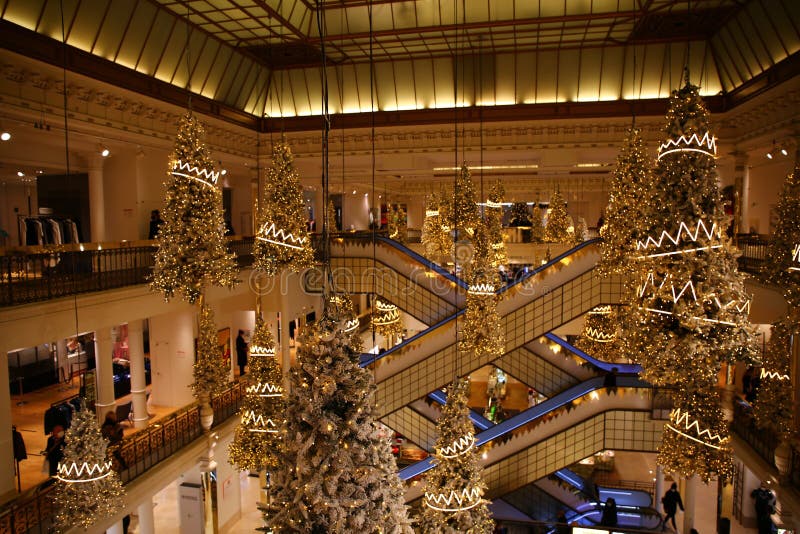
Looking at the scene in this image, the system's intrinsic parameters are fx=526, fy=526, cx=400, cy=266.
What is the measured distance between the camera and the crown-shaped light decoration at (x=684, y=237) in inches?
201

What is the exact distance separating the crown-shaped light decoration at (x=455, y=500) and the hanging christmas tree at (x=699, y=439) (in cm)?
289

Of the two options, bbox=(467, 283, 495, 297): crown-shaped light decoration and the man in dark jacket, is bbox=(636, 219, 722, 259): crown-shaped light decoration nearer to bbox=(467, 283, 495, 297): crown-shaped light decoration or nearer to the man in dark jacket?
bbox=(467, 283, 495, 297): crown-shaped light decoration

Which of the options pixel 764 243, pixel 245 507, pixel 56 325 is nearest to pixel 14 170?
pixel 56 325

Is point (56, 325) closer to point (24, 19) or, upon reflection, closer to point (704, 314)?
point (24, 19)

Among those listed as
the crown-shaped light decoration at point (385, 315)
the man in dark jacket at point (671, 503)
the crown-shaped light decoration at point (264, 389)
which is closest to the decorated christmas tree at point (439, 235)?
the crown-shaped light decoration at point (385, 315)

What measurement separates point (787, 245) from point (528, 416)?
6.88 meters

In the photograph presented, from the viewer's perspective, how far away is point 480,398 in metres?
20.3

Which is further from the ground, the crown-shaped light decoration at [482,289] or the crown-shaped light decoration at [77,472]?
the crown-shaped light decoration at [482,289]

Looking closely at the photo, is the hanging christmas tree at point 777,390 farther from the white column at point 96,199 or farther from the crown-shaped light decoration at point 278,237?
the white column at point 96,199

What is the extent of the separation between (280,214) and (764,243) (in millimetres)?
8801

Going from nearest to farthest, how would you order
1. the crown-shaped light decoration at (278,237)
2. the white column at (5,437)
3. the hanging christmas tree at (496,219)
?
the white column at (5,437) < the crown-shaped light decoration at (278,237) < the hanging christmas tree at (496,219)

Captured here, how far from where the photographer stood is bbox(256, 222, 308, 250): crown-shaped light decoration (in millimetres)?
7723

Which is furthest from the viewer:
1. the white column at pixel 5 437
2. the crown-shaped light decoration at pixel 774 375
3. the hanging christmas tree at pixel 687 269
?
the crown-shaped light decoration at pixel 774 375

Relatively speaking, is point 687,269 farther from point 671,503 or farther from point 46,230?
point 46,230
